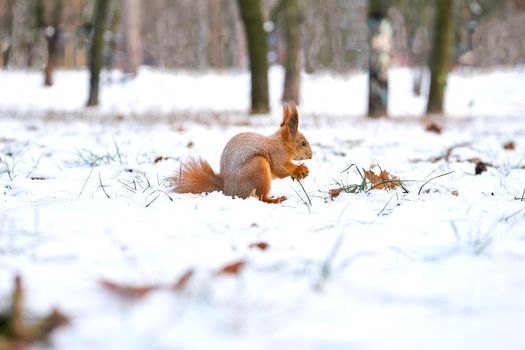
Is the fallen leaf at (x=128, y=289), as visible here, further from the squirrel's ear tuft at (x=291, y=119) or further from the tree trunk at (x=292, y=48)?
the tree trunk at (x=292, y=48)

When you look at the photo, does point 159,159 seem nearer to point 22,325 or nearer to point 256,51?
point 22,325

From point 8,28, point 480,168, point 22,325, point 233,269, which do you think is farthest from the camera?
point 8,28

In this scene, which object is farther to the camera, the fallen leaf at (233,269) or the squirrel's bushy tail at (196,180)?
the squirrel's bushy tail at (196,180)

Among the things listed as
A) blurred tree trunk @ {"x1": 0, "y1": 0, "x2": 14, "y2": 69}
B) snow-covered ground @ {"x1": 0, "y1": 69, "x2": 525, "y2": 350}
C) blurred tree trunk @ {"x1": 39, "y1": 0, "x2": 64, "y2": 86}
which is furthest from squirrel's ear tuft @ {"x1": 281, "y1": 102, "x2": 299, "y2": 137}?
blurred tree trunk @ {"x1": 0, "y1": 0, "x2": 14, "y2": 69}

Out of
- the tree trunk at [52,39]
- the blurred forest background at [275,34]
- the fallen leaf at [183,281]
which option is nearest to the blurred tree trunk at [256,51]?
the blurred forest background at [275,34]

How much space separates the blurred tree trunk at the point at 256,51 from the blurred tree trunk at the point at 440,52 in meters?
3.61

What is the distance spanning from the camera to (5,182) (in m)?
3.00

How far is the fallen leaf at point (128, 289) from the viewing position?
4.12ft

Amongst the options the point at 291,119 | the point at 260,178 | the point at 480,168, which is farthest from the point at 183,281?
the point at 480,168

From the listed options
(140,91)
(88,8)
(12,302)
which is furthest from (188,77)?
(12,302)

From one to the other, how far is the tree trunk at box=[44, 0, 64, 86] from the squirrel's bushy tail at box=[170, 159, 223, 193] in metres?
19.1

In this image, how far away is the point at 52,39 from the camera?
65.0 feet

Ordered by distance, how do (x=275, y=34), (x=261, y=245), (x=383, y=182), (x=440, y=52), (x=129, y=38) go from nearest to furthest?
1. (x=261, y=245)
2. (x=383, y=182)
3. (x=440, y=52)
4. (x=129, y=38)
5. (x=275, y=34)

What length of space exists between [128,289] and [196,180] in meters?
1.51
